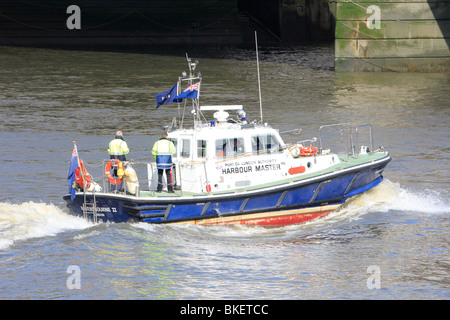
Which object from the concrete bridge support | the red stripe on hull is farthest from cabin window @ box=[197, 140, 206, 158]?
the concrete bridge support

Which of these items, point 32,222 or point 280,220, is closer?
point 32,222

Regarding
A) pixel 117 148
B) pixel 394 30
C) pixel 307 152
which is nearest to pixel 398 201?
pixel 307 152

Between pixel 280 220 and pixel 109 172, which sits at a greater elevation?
pixel 109 172

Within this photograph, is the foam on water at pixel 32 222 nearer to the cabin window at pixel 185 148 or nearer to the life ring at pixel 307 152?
the cabin window at pixel 185 148

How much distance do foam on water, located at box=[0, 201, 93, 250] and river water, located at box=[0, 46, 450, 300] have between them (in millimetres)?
34

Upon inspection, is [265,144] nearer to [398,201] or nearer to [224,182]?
[224,182]

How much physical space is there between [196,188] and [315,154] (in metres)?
3.01

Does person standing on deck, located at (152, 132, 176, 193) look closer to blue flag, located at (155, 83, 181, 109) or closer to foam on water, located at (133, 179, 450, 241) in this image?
blue flag, located at (155, 83, 181, 109)

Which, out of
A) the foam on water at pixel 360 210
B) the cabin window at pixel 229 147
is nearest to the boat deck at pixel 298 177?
the foam on water at pixel 360 210

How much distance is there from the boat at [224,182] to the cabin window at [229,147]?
0.02 m

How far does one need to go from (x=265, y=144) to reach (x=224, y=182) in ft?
4.34

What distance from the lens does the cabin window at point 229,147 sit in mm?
17016

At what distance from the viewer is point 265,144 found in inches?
686

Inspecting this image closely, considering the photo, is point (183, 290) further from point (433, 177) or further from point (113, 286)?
point (433, 177)
